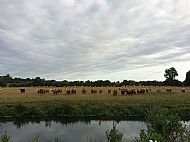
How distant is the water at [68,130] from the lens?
28.7 meters

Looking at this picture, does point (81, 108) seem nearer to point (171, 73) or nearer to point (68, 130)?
point (68, 130)

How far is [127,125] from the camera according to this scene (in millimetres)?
36250

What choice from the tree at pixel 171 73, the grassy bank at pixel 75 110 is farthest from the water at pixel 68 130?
the tree at pixel 171 73

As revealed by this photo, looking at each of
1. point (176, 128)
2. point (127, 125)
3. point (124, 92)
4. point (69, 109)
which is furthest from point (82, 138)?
point (124, 92)

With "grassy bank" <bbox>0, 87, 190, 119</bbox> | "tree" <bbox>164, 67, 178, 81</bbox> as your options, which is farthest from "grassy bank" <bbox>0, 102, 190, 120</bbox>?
"tree" <bbox>164, 67, 178, 81</bbox>

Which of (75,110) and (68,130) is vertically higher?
(75,110)

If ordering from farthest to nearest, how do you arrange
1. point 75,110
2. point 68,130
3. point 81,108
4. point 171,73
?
point 171,73, point 81,108, point 75,110, point 68,130

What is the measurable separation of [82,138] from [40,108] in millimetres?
13876

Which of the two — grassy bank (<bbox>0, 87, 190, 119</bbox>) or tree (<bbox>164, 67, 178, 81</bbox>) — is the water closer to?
grassy bank (<bbox>0, 87, 190, 119</bbox>)

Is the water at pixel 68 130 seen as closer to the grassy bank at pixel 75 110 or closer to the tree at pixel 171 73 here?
the grassy bank at pixel 75 110

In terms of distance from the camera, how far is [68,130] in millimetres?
33531

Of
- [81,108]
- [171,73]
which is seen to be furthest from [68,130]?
[171,73]

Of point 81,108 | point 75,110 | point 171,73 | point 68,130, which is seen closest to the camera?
point 68,130

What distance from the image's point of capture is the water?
2869cm
